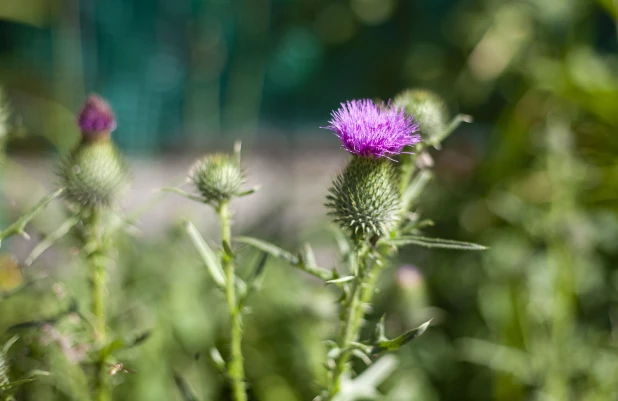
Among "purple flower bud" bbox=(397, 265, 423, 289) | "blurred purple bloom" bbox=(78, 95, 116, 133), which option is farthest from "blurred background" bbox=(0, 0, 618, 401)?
"blurred purple bloom" bbox=(78, 95, 116, 133)

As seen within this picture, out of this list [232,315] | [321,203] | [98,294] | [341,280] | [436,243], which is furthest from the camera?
[321,203]

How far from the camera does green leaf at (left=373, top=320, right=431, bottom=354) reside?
1.48 meters

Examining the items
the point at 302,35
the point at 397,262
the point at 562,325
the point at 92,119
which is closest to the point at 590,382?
the point at 562,325

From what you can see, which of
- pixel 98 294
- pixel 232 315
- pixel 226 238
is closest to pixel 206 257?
pixel 226 238

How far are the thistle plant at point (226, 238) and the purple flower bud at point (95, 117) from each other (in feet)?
1.60

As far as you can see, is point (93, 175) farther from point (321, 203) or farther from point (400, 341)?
point (321, 203)

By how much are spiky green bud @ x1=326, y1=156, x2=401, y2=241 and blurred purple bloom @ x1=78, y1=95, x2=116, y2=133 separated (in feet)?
3.21

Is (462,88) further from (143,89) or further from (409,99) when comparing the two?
(143,89)

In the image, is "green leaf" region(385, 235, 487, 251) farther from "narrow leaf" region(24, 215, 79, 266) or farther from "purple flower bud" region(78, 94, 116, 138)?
"purple flower bud" region(78, 94, 116, 138)

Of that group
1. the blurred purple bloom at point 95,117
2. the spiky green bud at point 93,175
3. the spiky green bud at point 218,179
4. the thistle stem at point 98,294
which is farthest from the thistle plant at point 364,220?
the blurred purple bloom at point 95,117

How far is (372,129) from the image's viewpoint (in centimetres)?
174

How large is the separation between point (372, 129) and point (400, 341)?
0.59 meters

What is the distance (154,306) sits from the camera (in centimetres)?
329

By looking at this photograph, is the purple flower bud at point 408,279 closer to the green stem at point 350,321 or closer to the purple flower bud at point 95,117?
the green stem at point 350,321
